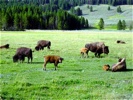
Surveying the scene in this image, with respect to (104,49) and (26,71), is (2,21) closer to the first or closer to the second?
(104,49)

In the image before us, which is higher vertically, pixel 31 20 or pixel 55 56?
pixel 55 56

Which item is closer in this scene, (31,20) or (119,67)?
(119,67)

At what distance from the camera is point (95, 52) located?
34.2 m

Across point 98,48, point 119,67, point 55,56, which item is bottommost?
point 98,48

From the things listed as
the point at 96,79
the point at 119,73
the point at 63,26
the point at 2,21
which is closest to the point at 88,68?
the point at 119,73

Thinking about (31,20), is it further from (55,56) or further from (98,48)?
(55,56)

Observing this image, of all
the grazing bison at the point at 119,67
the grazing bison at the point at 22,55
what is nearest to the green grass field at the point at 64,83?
the grazing bison at the point at 119,67

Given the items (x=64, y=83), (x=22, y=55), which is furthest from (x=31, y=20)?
(x=64, y=83)

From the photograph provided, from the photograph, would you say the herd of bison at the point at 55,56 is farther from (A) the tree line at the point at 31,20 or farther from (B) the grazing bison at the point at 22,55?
(A) the tree line at the point at 31,20

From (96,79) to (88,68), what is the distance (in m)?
4.96

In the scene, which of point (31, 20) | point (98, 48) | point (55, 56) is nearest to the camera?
point (55, 56)

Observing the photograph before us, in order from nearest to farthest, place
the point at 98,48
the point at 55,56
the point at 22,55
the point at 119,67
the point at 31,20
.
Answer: the point at 55,56 → the point at 119,67 → the point at 22,55 → the point at 98,48 → the point at 31,20

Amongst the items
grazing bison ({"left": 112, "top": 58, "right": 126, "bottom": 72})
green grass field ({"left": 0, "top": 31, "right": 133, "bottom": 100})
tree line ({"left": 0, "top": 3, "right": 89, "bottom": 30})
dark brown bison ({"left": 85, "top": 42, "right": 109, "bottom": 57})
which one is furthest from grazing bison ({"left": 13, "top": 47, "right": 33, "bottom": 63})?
tree line ({"left": 0, "top": 3, "right": 89, "bottom": 30})

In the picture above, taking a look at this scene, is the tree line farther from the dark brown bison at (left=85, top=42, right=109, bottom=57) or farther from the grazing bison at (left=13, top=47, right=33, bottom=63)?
the grazing bison at (left=13, top=47, right=33, bottom=63)
